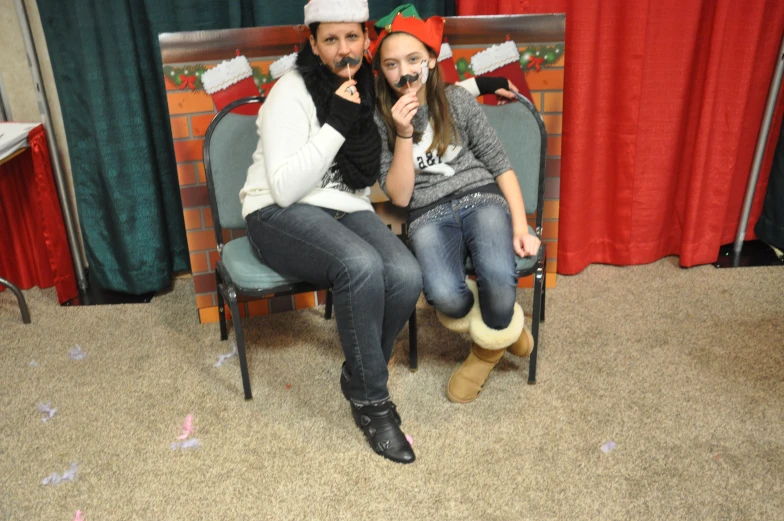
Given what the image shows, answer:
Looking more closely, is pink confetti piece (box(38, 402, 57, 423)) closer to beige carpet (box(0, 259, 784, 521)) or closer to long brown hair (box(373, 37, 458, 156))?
beige carpet (box(0, 259, 784, 521))

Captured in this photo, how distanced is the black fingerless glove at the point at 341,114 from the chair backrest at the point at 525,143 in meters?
0.55

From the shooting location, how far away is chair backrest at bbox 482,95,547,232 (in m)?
2.00

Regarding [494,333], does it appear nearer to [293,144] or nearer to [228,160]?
[293,144]

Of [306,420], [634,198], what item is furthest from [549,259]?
[306,420]

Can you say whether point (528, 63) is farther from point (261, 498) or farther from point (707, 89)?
point (261, 498)

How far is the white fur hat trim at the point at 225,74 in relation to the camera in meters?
2.06

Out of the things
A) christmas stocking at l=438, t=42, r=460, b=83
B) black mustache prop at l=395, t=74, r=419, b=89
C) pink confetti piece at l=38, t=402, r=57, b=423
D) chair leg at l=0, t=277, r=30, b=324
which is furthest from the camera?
chair leg at l=0, t=277, r=30, b=324

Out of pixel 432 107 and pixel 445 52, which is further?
pixel 445 52

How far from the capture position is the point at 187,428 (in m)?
1.78

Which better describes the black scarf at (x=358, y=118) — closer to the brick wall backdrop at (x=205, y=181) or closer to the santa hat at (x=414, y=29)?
the santa hat at (x=414, y=29)

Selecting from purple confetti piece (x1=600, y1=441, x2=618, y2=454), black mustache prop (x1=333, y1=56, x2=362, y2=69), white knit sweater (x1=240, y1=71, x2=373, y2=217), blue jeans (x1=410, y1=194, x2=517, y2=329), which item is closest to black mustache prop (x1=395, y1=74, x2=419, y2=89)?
black mustache prop (x1=333, y1=56, x2=362, y2=69)

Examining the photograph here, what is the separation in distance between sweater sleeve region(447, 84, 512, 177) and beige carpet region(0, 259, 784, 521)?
0.59 metres

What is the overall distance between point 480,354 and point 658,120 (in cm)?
123

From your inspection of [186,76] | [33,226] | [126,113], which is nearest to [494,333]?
[186,76]
